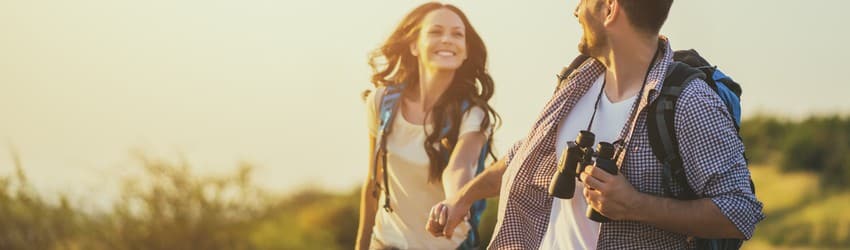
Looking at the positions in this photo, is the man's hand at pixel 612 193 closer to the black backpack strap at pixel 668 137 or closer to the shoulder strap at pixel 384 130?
the black backpack strap at pixel 668 137

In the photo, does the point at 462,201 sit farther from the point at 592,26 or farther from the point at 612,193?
the point at 612,193

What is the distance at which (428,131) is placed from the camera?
6570 mm

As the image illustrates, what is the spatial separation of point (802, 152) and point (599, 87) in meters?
27.6

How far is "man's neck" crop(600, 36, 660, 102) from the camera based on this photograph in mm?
4309

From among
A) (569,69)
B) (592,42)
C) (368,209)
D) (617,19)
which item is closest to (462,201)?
(569,69)

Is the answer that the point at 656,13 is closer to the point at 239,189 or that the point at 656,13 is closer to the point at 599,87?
the point at 599,87

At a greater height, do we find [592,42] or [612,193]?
[592,42]

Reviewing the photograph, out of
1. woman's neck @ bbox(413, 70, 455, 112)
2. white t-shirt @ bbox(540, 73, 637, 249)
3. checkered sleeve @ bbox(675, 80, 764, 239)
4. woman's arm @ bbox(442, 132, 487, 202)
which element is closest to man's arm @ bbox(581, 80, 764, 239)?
checkered sleeve @ bbox(675, 80, 764, 239)

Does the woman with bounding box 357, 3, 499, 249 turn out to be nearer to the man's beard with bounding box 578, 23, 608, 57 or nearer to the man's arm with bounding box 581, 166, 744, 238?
the man's beard with bounding box 578, 23, 608, 57

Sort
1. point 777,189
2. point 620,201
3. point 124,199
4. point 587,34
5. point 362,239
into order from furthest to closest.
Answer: point 777,189 < point 124,199 < point 362,239 < point 587,34 < point 620,201

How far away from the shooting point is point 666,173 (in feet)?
13.3

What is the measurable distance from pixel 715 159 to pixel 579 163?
1.38 ft

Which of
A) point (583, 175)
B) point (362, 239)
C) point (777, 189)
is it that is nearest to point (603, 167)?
point (583, 175)

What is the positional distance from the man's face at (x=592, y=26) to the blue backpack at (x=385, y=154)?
6.83ft
